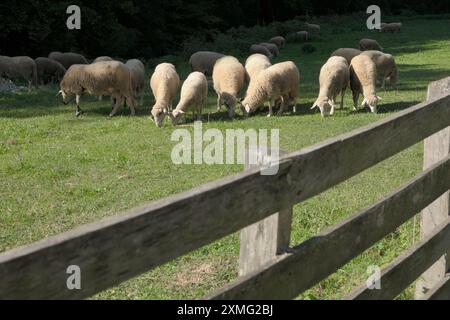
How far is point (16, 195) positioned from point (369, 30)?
42.5m

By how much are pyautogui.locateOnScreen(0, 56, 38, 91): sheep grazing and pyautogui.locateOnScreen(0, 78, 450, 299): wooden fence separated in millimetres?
21019

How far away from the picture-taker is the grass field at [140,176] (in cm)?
610

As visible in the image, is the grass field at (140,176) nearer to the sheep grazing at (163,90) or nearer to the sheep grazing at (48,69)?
the sheep grazing at (163,90)

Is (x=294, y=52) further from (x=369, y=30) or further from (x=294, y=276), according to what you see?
(x=294, y=276)

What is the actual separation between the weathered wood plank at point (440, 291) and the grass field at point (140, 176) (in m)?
0.50

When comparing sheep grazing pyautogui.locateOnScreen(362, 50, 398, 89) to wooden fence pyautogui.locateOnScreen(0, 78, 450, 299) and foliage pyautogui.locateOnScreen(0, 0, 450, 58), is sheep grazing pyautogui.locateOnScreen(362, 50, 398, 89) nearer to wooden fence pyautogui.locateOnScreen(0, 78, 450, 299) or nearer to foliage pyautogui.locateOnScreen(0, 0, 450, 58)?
wooden fence pyautogui.locateOnScreen(0, 78, 450, 299)

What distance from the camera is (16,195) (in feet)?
31.0

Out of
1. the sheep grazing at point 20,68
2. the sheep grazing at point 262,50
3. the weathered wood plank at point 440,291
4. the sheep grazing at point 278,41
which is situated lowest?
the weathered wood plank at point 440,291

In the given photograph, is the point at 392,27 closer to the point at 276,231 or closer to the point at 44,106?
the point at 44,106

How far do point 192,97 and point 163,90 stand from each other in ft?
3.16

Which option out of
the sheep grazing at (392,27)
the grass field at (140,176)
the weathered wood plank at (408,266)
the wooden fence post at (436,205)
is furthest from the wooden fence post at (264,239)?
the sheep grazing at (392,27)

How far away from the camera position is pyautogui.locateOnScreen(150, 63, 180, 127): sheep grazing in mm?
15258

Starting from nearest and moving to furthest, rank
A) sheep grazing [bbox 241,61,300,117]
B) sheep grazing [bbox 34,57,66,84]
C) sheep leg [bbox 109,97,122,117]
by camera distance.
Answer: sheep grazing [bbox 241,61,300,117] → sheep leg [bbox 109,97,122,117] → sheep grazing [bbox 34,57,66,84]

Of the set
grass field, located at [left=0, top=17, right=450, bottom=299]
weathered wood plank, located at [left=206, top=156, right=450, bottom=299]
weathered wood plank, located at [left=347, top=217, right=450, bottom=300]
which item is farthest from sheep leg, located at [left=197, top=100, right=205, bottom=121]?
weathered wood plank, located at [left=206, top=156, right=450, bottom=299]
